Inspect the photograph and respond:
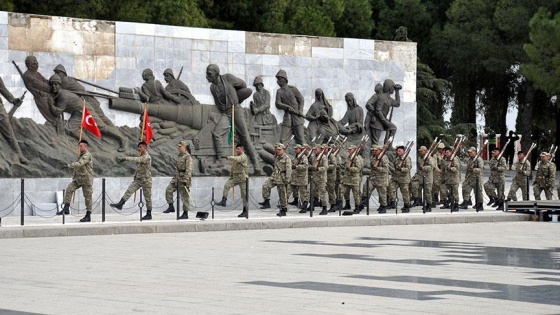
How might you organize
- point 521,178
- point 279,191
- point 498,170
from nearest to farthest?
point 279,191 < point 498,170 < point 521,178

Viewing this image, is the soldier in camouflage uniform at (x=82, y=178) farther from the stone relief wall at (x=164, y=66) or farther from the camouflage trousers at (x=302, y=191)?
the camouflage trousers at (x=302, y=191)

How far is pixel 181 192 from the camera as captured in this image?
82.3 feet

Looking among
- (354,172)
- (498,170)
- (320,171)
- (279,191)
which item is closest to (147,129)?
(279,191)

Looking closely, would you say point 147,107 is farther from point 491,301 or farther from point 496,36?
point 496,36

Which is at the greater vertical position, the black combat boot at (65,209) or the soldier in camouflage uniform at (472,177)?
the soldier in camouflage uniform at (472,177)

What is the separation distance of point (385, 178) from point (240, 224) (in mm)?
6277

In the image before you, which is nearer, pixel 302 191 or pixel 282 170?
pixel 282 170

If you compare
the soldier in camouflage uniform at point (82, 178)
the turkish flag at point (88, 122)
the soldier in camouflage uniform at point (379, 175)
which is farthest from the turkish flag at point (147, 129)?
the soldier in camouflage uniform at point (379, 175)

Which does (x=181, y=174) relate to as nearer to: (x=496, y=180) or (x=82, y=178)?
(x=82, y=178)

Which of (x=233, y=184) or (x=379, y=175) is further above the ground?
(x=379, y=175)

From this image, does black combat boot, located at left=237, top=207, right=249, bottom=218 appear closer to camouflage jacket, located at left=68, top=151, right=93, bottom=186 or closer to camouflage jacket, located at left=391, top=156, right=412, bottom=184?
camouflage jacket, located at left=68, top=151, right=93, bottom=186

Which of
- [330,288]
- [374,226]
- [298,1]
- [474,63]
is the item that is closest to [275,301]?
[330,288]

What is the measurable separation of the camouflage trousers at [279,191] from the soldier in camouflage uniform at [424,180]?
10.8 feet

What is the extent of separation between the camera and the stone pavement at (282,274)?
434 inches
